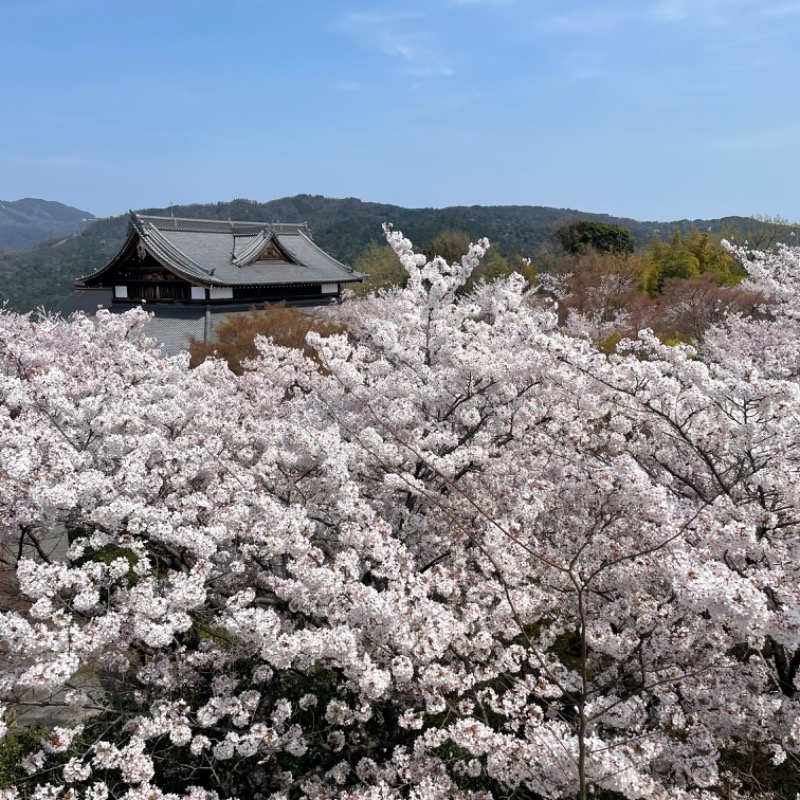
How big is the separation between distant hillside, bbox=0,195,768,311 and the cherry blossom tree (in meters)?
53.6

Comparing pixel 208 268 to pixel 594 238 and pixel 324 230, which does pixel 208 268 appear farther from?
pixel 324 230

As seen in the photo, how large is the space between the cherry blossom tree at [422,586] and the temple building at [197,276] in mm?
15799

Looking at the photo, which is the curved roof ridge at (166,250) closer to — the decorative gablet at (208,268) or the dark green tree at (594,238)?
the decorative gablet at (208,268)

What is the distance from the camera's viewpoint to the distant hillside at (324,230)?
7600 cm

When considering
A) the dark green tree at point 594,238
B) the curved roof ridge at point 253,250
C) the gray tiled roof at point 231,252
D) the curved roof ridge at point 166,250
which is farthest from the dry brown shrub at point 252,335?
the dark green tree at point 594,238

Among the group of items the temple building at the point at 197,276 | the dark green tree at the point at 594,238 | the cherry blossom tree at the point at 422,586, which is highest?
the dark green tree at the point at 594,238

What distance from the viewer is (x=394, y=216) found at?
140m

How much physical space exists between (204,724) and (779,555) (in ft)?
14.2

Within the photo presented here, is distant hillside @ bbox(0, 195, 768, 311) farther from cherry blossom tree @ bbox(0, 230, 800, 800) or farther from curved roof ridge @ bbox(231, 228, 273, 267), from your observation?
cherry blossom tree @ bbox(0, 230, 800, 800)

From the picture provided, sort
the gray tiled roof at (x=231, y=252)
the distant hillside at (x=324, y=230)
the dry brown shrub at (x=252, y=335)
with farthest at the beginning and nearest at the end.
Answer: the distant hillside at (x=324, y=230), the gray tiled roof at (x=231, y=252), the dry brown shrub at (x=252, y=335)

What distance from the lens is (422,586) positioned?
4336 mm

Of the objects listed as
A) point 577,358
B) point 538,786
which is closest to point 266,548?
point 538,786

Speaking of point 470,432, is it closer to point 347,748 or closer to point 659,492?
point 659,492

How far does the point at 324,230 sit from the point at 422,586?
114 m
